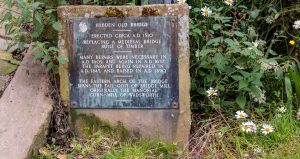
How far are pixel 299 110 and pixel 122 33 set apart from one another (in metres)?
1.58

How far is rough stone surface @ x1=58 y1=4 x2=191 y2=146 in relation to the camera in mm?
3516

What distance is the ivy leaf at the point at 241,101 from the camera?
3.85 metres

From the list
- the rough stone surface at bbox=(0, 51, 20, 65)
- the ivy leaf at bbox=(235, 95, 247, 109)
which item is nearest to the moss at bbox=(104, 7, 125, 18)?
the rough stone surface at bbox=(0, 51, 20, 65)

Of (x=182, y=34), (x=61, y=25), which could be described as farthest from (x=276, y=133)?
(x=61, y=25)

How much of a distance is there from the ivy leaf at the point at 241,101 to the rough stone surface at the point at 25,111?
1.48m

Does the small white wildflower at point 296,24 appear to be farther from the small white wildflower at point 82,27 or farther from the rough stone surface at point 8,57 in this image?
the rough stone surface at point 8,57

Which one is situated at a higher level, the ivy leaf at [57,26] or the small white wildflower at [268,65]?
the ivy leaf at [57,26]

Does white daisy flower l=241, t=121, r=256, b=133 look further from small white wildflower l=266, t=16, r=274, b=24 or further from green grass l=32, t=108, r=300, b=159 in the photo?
small white wildflower l=266, t=16, r=274, b=24

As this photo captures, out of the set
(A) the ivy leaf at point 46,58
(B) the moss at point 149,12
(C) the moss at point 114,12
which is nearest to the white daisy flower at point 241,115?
(B) the moss at point 149,12

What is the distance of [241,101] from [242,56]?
36cm

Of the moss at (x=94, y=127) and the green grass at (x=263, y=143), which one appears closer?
the green grass at (x=263, y=143)

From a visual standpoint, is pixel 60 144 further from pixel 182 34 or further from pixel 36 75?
pixel 182 34

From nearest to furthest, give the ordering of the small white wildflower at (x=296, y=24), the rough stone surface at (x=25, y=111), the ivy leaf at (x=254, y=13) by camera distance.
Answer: the rough stone surface at (x=25, y=111), the small white wildflower at (x=296, y=24), the ivy leaf at (x=254, y=13)

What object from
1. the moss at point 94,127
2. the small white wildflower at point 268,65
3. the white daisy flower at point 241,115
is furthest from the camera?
the small white wildflower at point 268,65
